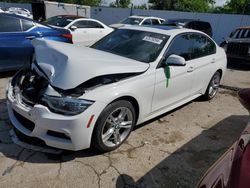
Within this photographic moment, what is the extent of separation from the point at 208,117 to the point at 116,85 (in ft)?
7.93

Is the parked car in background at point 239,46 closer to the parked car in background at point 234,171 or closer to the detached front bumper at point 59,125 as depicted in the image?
the detached front bumper at point 59,125

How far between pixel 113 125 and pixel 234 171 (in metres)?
1.94

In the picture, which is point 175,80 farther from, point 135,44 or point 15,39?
point 15,39

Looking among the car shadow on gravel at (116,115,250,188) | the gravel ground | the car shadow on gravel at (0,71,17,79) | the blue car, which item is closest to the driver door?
the gravel ground

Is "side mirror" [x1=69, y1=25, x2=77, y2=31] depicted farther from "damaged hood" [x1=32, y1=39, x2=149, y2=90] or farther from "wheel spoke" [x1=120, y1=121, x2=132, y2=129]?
"wheel spoke" [x1=120, y1=121, x2=132, y2=129]

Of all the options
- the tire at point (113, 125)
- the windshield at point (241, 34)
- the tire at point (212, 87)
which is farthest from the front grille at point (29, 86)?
the windshield at point (241, 34)

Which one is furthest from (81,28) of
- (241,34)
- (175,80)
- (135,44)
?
(175,80)

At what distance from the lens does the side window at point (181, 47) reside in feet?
13.0

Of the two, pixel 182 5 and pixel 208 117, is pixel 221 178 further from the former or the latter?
pixel 182 5

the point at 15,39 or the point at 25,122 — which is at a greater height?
the point at 15,39

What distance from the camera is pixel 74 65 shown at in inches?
117

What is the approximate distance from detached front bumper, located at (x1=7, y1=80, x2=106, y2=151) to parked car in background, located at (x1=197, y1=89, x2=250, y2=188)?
1.46m

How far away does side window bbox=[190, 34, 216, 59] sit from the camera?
14.9 feet

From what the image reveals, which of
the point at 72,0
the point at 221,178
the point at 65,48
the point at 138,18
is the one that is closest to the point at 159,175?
the point at 221,178
